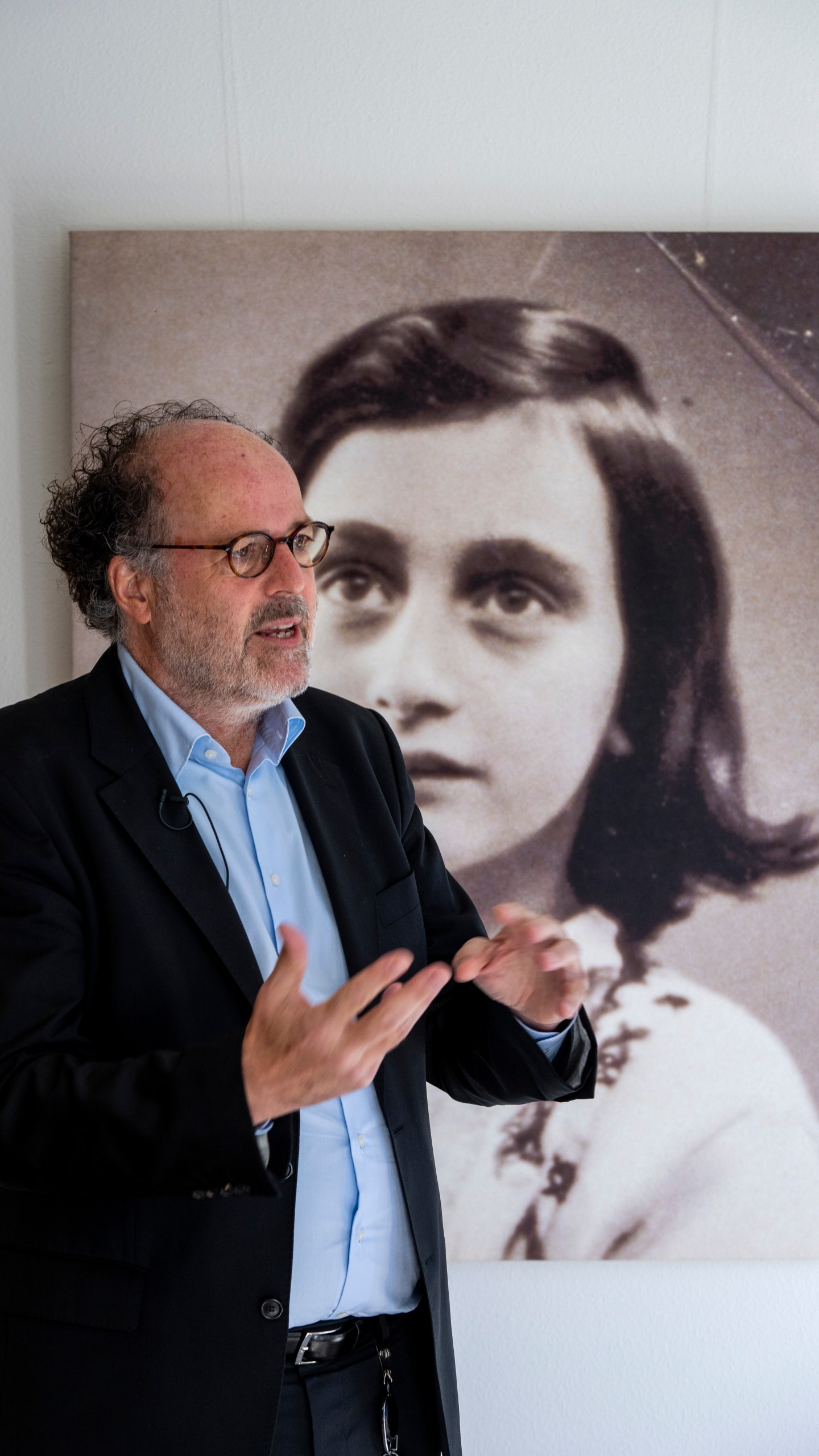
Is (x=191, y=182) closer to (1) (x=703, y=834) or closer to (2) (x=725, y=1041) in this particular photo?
(1) (x=703, y=834)

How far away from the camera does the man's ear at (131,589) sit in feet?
5.65

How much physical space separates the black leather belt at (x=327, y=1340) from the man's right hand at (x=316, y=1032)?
463 millimetres

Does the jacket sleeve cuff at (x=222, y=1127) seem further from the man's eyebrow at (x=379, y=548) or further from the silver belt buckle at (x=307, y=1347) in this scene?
the man's eyebrow at (x=379, y=548)

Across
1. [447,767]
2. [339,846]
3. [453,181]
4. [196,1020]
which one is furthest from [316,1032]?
[453,181]

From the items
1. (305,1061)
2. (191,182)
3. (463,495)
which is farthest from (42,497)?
(305,1061)

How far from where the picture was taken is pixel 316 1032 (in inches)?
44.2

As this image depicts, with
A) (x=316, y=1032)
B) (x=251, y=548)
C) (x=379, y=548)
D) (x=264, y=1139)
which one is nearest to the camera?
(x=316, y=1032)

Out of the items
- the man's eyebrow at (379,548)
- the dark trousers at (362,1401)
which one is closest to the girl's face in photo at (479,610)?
the man's eyebrow at (379,548)

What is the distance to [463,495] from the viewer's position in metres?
2.31

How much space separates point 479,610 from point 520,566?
0.12 meters

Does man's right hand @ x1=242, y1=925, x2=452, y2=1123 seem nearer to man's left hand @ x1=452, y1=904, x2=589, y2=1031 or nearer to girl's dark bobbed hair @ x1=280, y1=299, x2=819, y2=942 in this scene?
man's left hand @ x1=452, y1=904, x2=589, y2=1031

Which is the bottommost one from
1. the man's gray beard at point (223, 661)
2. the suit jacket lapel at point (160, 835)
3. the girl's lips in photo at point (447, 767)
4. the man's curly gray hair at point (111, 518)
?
the suit jacket lapel at point (160, 835)

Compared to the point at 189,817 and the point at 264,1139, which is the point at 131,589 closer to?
the point at 189,817

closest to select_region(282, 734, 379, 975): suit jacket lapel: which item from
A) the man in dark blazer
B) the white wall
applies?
the man in dark blazer
